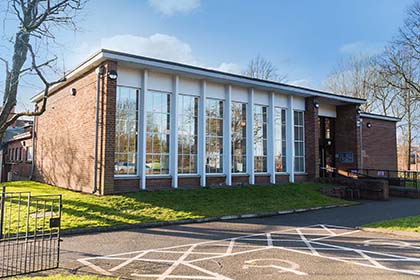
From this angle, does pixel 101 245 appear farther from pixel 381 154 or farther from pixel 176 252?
pixel 381 154

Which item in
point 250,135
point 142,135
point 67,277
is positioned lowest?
point 67,277

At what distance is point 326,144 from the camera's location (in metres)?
22.0

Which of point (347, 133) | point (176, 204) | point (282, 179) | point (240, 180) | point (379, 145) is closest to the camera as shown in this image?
point (176, 204)

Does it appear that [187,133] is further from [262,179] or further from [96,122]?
[262,179]

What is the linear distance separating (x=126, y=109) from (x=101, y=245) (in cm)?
716

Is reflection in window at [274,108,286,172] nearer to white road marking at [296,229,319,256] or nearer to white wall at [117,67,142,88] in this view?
white wall at [117,67,142,88]

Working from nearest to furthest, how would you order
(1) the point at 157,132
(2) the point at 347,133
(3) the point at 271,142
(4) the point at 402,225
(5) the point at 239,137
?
(4) the point at 402,225 → (1) the point at 157,132 → (5) the point at 239,137 → (3) the point at 271,142 → (2) the point at 347,133

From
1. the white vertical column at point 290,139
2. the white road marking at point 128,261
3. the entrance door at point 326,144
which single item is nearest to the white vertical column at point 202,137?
the white vertical column at point 290,139

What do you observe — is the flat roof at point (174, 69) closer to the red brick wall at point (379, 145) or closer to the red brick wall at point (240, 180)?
the red brick wall at point (240, 180)

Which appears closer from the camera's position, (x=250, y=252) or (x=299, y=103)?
(x=250, y=252)

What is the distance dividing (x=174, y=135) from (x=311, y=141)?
341 inches

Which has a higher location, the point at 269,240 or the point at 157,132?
the point at 157,132

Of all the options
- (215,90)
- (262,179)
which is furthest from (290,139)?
(215,90)

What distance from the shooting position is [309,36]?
21141mm
